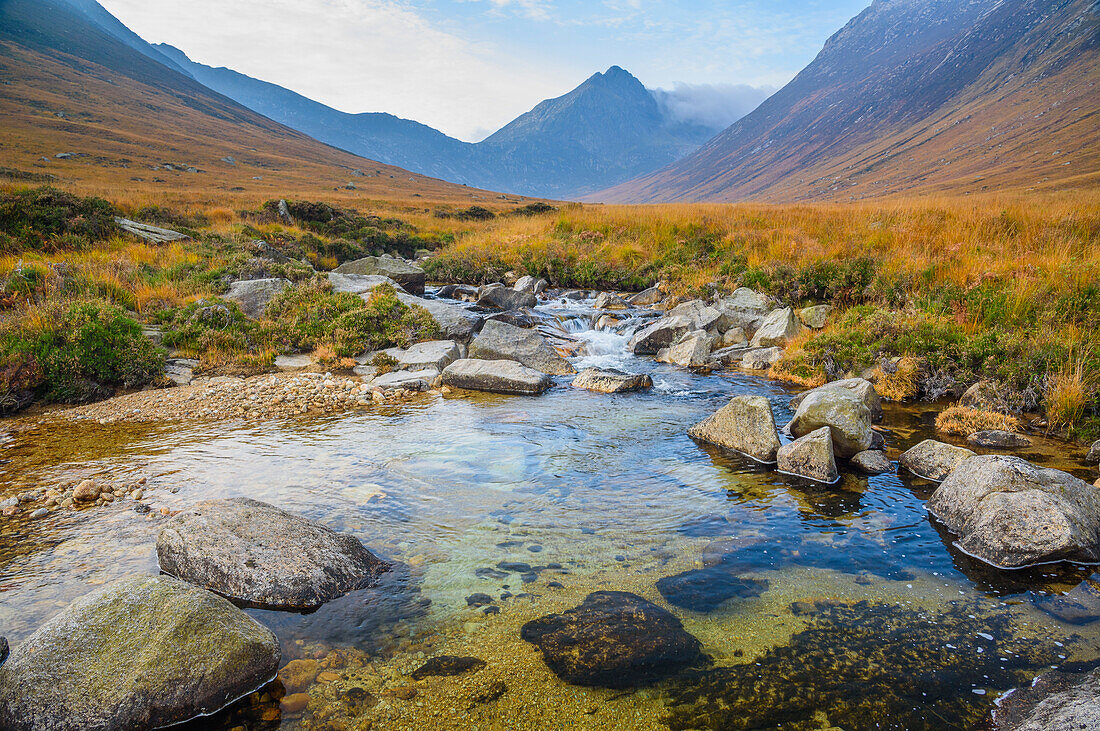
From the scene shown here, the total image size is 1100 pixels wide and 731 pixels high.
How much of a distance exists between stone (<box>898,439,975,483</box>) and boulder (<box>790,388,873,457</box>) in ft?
1.81

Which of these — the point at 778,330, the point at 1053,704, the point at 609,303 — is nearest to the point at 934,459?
the point at 1053,704

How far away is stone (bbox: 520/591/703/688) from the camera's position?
3637 mm

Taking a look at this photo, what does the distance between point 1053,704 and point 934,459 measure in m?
4.26

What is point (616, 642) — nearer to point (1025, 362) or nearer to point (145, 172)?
point (1025, 362)

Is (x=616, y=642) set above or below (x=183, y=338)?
above

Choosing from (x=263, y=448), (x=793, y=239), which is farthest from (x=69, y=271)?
(x=793, y=239)

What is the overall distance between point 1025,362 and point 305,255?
23431 millimetres

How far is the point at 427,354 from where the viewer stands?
12445mm

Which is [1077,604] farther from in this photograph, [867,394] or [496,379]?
[496,379]

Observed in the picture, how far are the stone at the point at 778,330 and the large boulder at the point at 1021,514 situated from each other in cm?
772

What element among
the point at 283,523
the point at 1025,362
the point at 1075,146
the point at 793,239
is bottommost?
the point at 283,523

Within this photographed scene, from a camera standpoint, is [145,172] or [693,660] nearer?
[693,660]

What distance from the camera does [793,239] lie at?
1831 centimetres

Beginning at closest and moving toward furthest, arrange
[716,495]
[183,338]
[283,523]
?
Answer: 1. [283,523]
2. [716,495]
3. [183,338]
